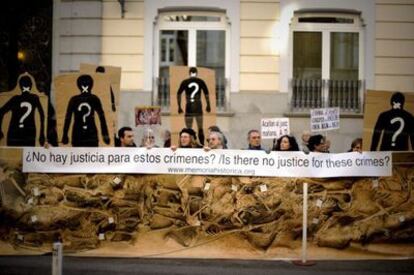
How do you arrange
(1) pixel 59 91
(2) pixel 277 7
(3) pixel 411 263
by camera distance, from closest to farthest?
(3) pixel 411 263 → (1) pixel 59 91 → (2) pixel 277 7

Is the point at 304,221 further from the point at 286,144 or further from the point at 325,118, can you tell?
the point at 325,118

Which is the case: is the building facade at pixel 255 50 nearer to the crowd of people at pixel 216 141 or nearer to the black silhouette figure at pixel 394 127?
the crowd of people at pixel 216 141

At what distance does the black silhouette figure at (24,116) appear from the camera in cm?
880

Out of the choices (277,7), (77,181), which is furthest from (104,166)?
(277,7)

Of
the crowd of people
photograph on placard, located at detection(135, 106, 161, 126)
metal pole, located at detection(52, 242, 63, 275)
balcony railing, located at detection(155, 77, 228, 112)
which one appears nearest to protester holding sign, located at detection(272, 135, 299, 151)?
the crowd of people

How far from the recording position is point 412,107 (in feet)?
28.4

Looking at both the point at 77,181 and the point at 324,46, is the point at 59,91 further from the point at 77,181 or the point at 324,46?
the point at 324,46

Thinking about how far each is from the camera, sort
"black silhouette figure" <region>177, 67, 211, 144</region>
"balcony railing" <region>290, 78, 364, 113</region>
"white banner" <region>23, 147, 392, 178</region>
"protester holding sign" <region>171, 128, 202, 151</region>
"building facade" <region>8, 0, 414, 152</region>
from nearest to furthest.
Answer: "white banner" <region>23, 147, 392, 178</region> → "protester holding sign" <region>171, 128, 202, 151</region> → "black silhouette figure" <region>177, 67, 211, 144</region> → "building facade" <region>8, 0, 414, 152</region> → "balcony railing" <region>290, 78, 364, 113</region>

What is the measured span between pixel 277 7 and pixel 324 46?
4.85 ft

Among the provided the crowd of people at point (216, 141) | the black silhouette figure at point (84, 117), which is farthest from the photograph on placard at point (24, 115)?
the crowd of people at point (216, 141)

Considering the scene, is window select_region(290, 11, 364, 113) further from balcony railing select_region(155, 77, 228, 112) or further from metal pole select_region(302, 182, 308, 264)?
metal pole select_region(302, 182, 308, 264)

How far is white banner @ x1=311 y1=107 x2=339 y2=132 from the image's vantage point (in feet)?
30.1

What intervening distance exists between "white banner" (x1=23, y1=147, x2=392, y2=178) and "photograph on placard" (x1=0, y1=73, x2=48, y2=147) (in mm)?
629

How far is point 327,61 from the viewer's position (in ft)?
45.6
